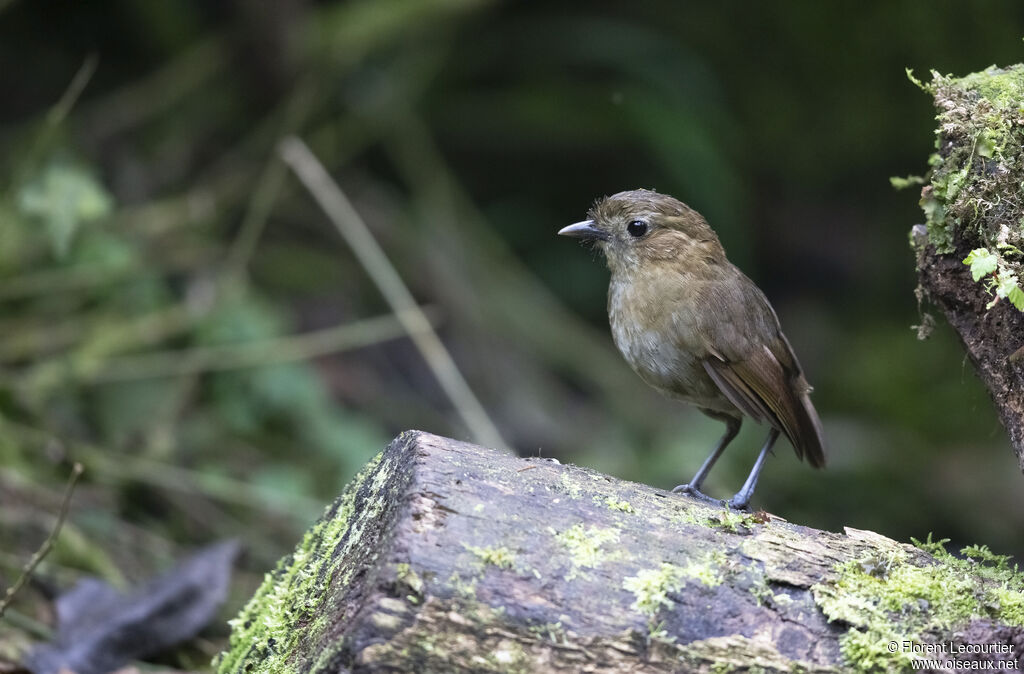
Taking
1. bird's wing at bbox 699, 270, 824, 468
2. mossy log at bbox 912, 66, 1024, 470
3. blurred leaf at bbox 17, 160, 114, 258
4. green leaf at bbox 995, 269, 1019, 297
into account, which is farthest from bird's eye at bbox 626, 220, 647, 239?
blurred leaf at bbox 17, 160, 114, 258

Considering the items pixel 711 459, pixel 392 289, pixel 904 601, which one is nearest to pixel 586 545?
pixel 904 601

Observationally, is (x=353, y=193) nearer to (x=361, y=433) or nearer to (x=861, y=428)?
(x=361, y=433)

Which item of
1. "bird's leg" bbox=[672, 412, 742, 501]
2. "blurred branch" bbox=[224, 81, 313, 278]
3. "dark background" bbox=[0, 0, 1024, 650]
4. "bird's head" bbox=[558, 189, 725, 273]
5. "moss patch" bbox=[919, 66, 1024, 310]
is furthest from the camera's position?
"blurred branch" bbox=[224, 81, 313, 278]

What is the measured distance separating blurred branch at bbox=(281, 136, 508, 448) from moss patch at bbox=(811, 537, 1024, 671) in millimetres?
2363

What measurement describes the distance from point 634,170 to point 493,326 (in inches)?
58.4

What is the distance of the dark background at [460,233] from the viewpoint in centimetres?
A: 495

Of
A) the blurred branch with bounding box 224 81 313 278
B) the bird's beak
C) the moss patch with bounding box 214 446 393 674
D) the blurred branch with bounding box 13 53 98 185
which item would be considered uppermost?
the blurred branch with bounding box 224 81 313 278

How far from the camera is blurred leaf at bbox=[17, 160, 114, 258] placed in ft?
13.5

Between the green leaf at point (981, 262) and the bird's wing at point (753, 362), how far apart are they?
3.13 feet

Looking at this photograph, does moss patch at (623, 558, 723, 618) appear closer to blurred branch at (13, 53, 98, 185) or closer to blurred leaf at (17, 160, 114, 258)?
blurred branch at (13, 53, 98, 185)

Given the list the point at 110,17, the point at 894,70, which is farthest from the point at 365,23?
the point at 894,70

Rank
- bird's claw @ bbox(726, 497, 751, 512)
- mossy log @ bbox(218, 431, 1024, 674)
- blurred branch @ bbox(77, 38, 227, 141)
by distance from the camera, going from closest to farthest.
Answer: mossy log @ bbox(218, 431, 1024, 674) → bird's claw @ bbox(726, 497, 751, 512) → blurred branch @ bbox(77, 38, 227, 141)

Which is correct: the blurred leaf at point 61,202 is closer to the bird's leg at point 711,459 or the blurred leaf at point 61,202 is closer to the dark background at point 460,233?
the dark background at point 460,233

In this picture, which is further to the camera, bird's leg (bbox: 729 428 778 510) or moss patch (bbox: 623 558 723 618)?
bird's leg (bbox: 729 428 778 510)
